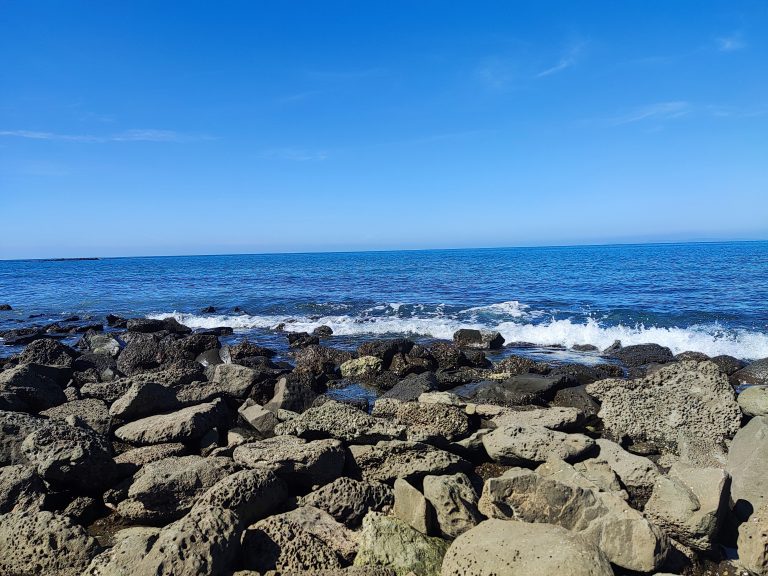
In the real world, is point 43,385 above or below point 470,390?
above

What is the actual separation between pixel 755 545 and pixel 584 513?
1465mm

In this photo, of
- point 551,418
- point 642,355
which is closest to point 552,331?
point 642,355

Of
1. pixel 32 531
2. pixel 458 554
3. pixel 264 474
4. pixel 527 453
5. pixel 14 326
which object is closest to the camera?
pixel 458 554

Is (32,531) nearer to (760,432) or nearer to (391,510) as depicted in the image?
(391,510)

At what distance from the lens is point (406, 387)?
11.3 meters

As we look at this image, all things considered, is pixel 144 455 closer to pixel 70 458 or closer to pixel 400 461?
pixel 70 458

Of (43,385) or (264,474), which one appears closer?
(264,474)

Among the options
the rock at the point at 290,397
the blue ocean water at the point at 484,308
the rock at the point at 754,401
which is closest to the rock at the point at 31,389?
the rock at the point at 290,397

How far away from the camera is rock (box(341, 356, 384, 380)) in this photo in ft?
45.0

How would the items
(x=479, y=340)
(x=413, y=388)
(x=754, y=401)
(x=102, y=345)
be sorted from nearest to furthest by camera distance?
(x=754, y=401)
(x=413, y=388)
(x=102, y=345)
(x=479, y=340)

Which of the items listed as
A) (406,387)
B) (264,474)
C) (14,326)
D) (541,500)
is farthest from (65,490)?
(14,326)

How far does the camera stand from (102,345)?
17.6m

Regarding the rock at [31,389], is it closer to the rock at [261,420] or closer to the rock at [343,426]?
the rock at [261,420]

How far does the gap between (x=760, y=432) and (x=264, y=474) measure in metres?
5.82
